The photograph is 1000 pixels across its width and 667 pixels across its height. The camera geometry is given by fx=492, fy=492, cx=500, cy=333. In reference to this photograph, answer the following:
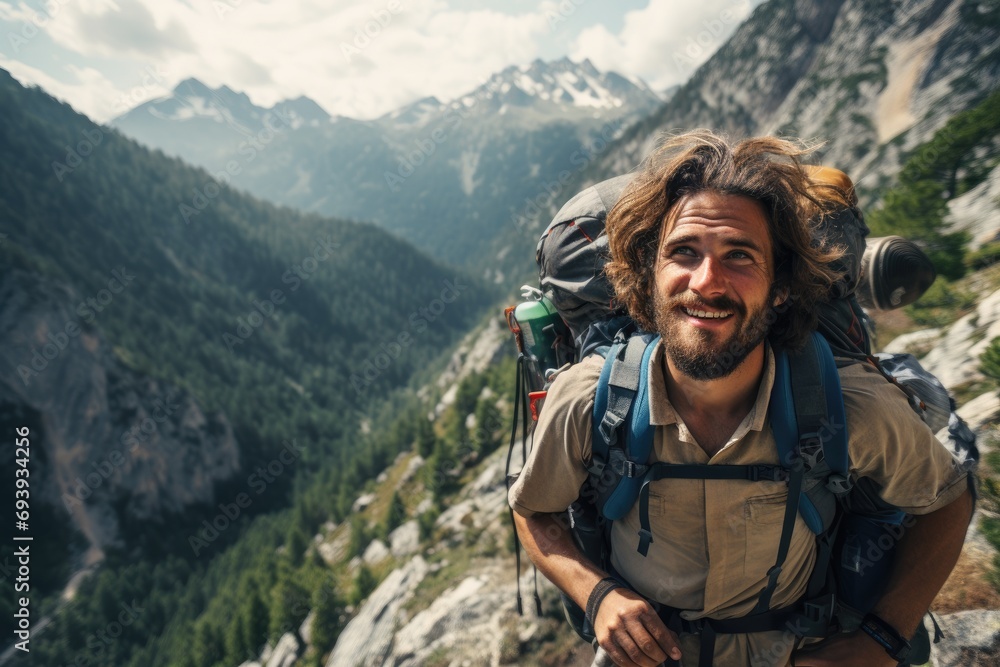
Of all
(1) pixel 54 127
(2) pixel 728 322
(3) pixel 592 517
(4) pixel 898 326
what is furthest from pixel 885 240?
(1) pixel 54 127

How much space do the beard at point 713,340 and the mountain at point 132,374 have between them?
9803 cm

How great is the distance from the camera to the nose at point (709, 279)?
249 cm

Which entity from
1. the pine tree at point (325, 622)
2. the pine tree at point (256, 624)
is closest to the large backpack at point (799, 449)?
the pine tree at point (325, 622)

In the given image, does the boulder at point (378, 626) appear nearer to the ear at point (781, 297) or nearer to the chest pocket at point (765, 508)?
the chest pocket at point (765, 508)

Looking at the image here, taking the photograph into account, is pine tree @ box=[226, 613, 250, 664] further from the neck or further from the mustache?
the mustache

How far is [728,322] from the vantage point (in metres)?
2.51

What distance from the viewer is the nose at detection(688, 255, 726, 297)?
98.0 inches

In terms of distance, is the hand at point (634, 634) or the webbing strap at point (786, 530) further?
the hand at point (634, 634)

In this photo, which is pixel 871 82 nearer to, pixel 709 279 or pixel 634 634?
pixel 709 279

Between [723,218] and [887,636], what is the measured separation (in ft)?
8.33

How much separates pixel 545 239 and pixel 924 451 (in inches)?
110

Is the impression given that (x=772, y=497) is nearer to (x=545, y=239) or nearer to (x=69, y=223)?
(x=545, y=239)

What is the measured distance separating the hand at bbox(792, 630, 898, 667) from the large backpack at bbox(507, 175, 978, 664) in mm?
77

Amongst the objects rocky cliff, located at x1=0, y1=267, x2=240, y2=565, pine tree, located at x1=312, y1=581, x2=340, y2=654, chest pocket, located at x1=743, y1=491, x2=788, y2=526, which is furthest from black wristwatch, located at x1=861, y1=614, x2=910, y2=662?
rocky cliff, located at x1=0, y1=267, x2=240, y2=565
